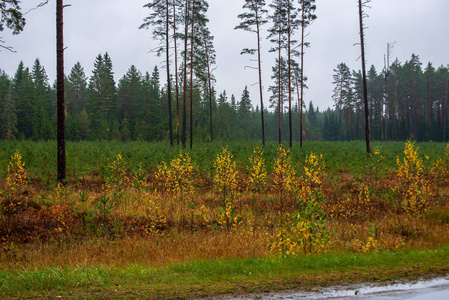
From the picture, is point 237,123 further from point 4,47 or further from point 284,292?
point 284,292

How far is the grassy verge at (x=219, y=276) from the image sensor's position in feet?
12.8

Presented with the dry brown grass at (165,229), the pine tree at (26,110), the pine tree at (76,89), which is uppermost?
the pine tree at (76,89)

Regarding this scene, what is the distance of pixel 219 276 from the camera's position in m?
4.51

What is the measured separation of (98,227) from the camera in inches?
311

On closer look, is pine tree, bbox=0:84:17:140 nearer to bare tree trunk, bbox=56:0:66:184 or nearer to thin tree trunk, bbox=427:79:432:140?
bare tree trunk, bbox=56:0:66:184

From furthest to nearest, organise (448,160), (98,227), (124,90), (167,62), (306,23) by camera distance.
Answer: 1. (124,90)
2. (306,23)
3. (167,62)
4. (448,160)
5. (98,227)

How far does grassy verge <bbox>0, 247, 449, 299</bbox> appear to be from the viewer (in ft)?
12.8

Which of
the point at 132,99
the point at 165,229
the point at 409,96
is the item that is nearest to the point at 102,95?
the point at 132,99

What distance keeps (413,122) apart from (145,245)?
235ft

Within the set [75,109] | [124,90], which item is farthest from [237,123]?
[75,109]

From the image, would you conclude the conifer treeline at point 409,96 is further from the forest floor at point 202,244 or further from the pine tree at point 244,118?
the forest floor at point 202,244

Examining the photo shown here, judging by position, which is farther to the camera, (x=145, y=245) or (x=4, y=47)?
(x=4, y=47)

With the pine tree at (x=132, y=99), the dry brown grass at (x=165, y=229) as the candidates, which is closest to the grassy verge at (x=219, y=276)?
the dry brown grass at (x=165, y=229)

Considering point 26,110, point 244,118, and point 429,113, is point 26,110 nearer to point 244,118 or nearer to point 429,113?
point 244,118
